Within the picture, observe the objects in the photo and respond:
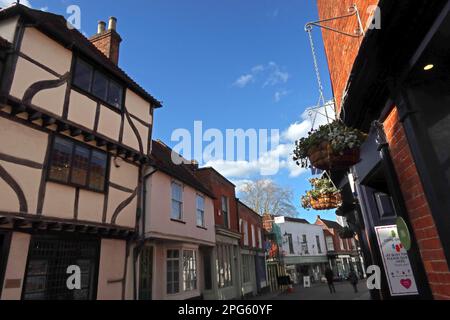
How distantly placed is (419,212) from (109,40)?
1328 cm

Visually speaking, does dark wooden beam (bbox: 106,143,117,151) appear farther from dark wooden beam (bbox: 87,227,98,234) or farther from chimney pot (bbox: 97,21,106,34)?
chimney pot (bbox: 97,21,106,34)

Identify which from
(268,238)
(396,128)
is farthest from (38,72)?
(268,238)

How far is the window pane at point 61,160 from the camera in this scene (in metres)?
7.91

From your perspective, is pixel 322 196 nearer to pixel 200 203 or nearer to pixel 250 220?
pixel 200 203

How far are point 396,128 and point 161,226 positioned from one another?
969cm

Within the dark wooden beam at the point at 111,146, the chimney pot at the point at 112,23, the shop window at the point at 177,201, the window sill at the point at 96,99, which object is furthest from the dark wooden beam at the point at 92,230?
the chimney pot at the point at 112,23

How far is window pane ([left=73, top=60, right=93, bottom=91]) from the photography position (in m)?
9.17

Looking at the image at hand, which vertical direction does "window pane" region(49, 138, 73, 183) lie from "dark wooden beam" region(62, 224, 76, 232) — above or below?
above

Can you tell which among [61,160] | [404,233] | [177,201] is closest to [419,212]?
[404,233]

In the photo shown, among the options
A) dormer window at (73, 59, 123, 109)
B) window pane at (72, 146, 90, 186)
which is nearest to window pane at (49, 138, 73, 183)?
window pane at (72, 146, 90, 186)

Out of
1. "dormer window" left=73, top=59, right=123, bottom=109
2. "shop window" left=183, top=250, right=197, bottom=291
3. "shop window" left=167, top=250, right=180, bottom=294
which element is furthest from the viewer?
"shop window" left=183, top=250, right=197, bottom=291

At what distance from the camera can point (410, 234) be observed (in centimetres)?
303
